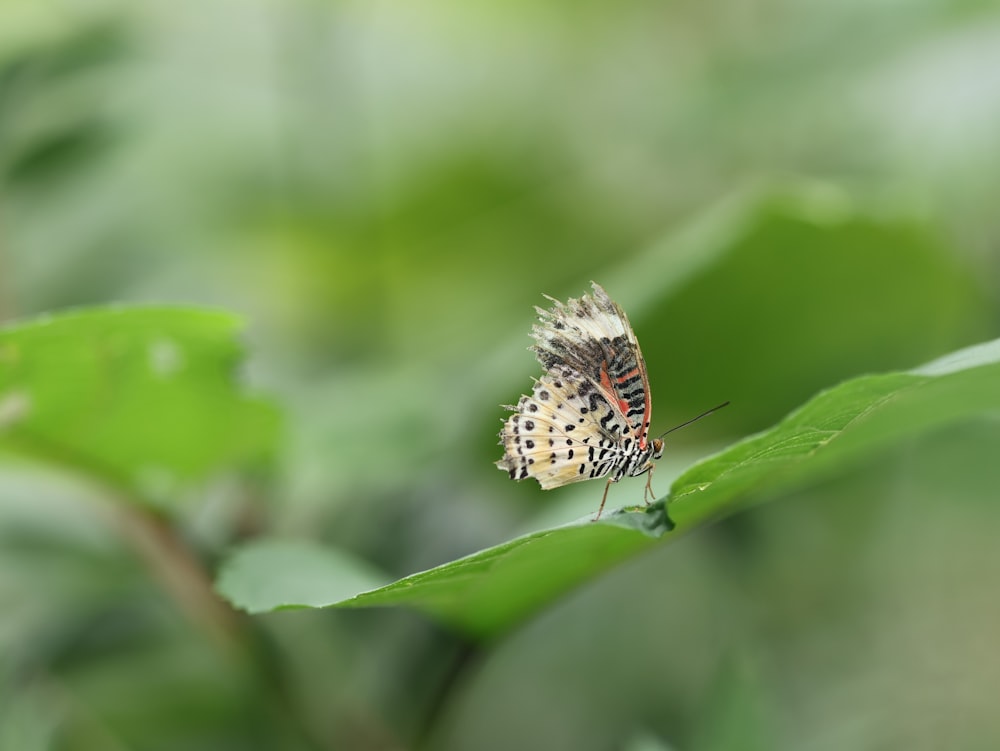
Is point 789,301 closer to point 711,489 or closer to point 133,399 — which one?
point 711,489

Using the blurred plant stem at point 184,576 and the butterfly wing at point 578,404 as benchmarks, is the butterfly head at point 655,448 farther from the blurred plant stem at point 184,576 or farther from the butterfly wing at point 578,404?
the blurred plant stem at point 184,576

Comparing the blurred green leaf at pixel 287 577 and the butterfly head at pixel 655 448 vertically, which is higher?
the blurred green leaf at pixel 287 577

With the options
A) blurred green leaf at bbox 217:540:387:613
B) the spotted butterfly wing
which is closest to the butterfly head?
the spotted butterfly wing

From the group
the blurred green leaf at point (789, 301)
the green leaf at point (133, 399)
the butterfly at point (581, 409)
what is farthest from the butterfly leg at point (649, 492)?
the green leaf at point (133, 399)

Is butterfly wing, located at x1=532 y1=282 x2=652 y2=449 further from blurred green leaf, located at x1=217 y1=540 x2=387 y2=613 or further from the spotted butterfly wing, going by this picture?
blurred green leaf, located at x1=217 y1=540 x2=387 y2=613

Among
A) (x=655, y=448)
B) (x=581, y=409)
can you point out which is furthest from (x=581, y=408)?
(x=655, y=448)

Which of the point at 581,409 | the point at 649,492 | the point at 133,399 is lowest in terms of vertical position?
the point at 649,492

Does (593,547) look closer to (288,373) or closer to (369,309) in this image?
(288,373)
